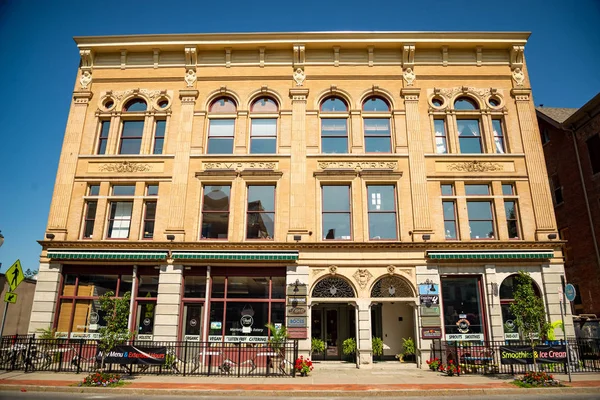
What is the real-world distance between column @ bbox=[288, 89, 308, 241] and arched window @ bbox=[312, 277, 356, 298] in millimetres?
2494

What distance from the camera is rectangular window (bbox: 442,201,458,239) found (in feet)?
64.6

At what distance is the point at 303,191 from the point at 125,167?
9.32 metres

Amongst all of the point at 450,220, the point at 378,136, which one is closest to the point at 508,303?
the point at 450,220

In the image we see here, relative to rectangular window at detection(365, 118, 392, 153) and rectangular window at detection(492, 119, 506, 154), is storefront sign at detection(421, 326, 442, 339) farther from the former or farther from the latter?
rectangular window at detection(492, 119, 506, 154)

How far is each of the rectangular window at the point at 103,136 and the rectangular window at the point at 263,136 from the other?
7920 mm

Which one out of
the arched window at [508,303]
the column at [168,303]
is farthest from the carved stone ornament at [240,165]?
the arched window at [508,303]

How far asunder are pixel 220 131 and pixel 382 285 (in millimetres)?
11481

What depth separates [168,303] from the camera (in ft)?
60.5

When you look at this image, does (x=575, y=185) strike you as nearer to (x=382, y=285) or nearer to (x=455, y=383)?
(x=382, y=285)

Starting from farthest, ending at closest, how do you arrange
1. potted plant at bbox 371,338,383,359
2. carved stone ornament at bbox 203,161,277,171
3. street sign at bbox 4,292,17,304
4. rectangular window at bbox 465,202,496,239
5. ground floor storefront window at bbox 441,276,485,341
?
carved stone ornament at bbox 203,161,277,171 → rectangular window at bbox 465,202,496,239 → potted plant at bbox 371,338,383,359 → ground floor storefront window at bbox 441,276,485,341 → street sign at bbox 4,292,17,304

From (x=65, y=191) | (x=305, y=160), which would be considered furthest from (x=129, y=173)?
(x=305, y=160)

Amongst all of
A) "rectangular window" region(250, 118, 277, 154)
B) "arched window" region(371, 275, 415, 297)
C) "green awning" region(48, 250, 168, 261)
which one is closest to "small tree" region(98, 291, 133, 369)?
"green awning" region(48, 250, 168, 261)

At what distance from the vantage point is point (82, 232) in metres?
20.1

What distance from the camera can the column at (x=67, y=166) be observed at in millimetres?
19875
